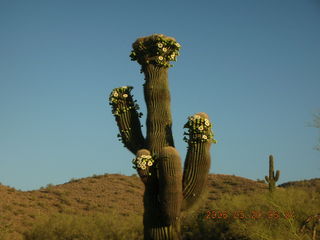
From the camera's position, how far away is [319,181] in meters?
32.9

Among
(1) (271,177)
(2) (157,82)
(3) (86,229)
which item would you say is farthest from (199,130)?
(1) (271,177)

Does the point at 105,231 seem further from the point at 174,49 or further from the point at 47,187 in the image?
the point at 47,187

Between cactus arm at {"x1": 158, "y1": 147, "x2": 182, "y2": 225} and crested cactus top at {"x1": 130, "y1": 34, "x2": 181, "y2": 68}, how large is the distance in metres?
2.46

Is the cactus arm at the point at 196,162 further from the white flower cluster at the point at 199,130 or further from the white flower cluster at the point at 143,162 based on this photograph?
the white flower cluster at the point at 143,162

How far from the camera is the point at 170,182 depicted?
941 cm

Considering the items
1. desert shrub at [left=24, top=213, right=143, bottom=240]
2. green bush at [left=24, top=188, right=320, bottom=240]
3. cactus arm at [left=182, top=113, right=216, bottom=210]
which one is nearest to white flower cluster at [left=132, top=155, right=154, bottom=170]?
cactus arm at [left=182, top=113, right=216, bottom=210]

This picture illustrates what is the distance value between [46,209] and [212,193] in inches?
420

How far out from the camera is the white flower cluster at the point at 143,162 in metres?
9.70

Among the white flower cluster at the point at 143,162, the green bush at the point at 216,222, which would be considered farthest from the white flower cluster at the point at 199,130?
the green bush at the point at 216,222

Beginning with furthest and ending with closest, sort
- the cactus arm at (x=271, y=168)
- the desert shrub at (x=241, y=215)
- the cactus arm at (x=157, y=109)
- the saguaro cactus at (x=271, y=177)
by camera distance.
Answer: the cactus arm at (x=271, y=168) < the saguaro cactus at (x=271, y=177) < the desert shrub at (x=241, y=215) < the cactus arm at (x=157, y=109)

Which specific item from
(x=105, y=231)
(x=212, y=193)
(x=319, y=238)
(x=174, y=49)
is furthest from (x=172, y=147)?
(x=212, y=193)

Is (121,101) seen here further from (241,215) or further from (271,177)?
(271,177)

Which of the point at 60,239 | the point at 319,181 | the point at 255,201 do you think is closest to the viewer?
the point at 255,201

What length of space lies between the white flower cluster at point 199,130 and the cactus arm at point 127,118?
139cm
